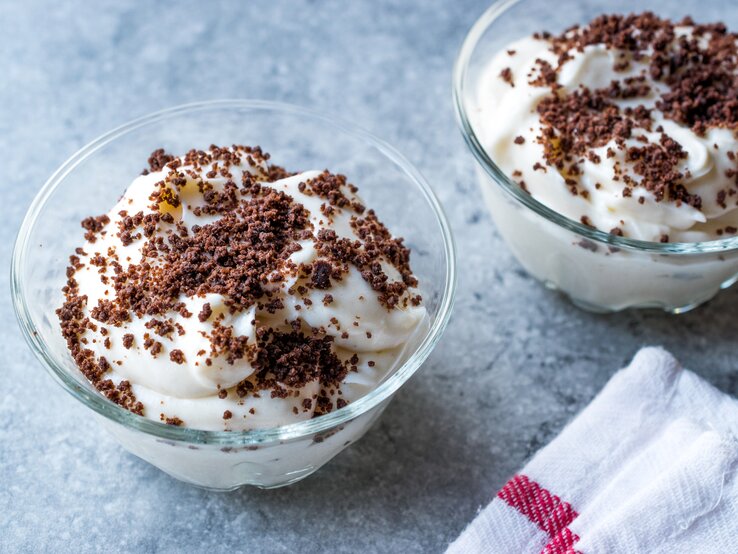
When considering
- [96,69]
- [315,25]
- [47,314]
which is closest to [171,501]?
[47,314]

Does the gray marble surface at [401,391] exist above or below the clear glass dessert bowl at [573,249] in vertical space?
below

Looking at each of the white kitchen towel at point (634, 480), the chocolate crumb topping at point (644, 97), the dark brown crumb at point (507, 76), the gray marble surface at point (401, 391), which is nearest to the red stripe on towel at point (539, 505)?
the white kitchen towel at point (634, 480)

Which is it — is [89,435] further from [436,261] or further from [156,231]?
[436,261]

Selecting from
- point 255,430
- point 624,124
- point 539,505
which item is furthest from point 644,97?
point 255,430

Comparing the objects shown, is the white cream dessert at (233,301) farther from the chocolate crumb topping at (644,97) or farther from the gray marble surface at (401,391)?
the chocolate crumb topping at (644,97)

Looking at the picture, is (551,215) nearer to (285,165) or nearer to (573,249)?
(573,249)

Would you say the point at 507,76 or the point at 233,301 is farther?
the point at 507,76
